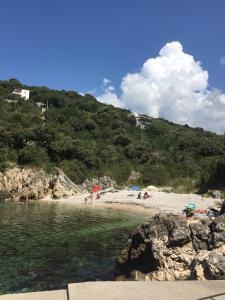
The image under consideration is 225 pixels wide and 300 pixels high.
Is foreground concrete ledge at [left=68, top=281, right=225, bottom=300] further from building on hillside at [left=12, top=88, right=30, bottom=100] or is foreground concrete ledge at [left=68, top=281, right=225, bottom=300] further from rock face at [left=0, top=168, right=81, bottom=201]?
building on hillside at [left=12, top=88, right=30, bottom=100]

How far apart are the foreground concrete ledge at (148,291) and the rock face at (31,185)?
144 feet

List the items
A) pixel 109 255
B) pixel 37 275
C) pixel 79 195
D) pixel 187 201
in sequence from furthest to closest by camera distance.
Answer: pixel 79 195 → pixel 187 201 → pixel 109 255 → pixel 37 275

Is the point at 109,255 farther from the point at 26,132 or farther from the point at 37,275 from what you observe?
the point at 26,132

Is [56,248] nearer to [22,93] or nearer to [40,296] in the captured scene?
[40,296]

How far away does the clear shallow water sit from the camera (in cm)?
1507

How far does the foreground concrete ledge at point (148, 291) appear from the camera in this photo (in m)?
7.21

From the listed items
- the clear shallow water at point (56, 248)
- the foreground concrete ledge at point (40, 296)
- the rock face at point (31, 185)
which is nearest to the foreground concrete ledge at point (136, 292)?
the foreground concrete ledge at point (40, 296)

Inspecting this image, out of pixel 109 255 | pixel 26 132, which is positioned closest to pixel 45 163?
pixel 26 132

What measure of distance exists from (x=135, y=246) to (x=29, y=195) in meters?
36.3

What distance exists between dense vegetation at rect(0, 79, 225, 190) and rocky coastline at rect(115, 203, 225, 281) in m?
38.5

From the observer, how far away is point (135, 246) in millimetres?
16234

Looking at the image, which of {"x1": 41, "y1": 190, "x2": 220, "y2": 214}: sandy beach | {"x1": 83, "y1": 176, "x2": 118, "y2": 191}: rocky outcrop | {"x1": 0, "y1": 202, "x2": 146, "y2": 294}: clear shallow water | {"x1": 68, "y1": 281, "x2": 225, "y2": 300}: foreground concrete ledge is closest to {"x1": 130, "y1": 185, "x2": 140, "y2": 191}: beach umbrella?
{"x1": 83, "y1": 176, "x2": 118, "y2": 191}: rocky outcrop

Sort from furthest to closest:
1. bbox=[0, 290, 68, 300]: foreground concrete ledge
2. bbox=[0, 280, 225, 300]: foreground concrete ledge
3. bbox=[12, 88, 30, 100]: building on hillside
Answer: bbox=[12, 88, 30, 100]: building on hillside
bbox=[0, 280, 225, 300]: foreground concrete ledge
bbox=[0, 290, 68, 300]: foreground concrete ledge

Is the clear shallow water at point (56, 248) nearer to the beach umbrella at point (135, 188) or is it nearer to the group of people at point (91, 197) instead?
the group of people at point (91, 197)
